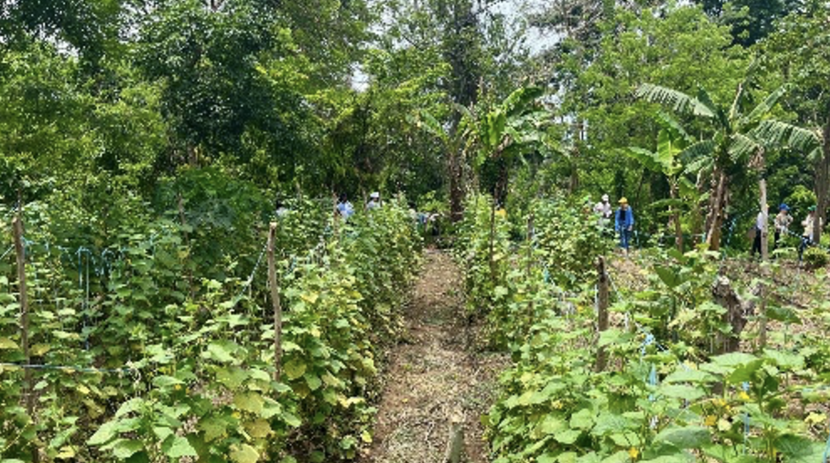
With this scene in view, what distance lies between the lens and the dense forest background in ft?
31.3

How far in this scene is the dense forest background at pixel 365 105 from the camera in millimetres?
9539

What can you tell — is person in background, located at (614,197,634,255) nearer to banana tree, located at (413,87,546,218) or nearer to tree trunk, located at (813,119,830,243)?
banana tree, located at (413,87,546,218)

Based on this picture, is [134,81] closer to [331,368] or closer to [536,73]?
[331,368]

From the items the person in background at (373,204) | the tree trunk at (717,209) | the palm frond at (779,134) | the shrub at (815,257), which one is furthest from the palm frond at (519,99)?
the shrub at (815,257)

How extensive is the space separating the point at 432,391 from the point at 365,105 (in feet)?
29.5

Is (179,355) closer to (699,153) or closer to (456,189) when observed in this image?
(699,153)

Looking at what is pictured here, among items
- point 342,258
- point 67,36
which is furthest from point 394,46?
point 342,258

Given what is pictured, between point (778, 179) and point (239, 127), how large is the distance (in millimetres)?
19455

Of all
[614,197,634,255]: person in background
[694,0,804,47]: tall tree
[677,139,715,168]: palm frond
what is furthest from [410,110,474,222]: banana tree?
[694,0,804,47]: tall tree

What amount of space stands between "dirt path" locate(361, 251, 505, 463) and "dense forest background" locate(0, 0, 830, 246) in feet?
9.91

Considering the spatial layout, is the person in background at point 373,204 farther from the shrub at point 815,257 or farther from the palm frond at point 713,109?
the shrub at point 815,257

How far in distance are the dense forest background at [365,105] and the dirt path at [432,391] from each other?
3020mm

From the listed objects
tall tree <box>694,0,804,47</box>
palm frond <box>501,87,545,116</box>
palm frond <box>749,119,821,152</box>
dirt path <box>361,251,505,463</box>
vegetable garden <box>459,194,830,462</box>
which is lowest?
dirt path <box>361,251,505,463</box>

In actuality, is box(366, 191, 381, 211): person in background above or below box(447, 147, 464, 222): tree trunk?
below
